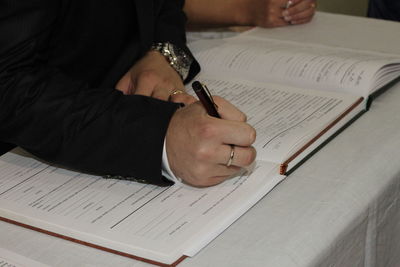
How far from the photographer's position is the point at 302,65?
3.88ft

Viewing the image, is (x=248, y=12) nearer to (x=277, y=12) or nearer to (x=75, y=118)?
(x=277, y=12)

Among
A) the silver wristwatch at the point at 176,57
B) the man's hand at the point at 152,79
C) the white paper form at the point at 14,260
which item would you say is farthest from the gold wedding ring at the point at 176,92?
the white paper form at the point at 14,260

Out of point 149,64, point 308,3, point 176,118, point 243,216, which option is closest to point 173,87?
point 149,64

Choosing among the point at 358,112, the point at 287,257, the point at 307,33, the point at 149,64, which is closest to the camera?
the point at 287,257

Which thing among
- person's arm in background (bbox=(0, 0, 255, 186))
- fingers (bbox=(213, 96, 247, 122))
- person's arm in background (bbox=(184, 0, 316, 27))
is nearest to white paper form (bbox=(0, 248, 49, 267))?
person's arm in background (bbox=(0, 0, 255, 186))

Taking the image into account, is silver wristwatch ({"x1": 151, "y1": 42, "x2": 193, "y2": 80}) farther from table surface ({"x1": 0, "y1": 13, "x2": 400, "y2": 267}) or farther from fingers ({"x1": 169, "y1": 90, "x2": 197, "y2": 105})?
table surface ({"x1": 0, "y1": 13, "x2": 400, "y2": 267})

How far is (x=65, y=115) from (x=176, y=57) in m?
0.40

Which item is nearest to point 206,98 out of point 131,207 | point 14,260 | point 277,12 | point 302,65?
point 131,207

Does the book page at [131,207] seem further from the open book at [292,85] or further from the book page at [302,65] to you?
the book page at [302,65]

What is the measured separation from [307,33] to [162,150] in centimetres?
69

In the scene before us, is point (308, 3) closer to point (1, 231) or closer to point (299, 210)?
point (299, 210)

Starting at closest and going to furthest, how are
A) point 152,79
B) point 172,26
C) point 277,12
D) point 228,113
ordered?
point 228,113 < point 152,79 < point 172,26 < point 277,12

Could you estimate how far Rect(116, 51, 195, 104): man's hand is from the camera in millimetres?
1125

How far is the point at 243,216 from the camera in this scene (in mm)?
785
